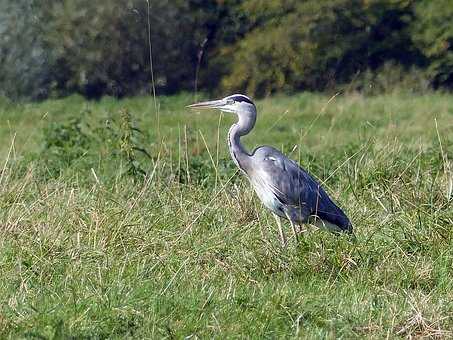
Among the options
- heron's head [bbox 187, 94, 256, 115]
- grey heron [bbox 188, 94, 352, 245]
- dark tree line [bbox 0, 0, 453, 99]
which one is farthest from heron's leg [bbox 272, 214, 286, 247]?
dark tree line [bbox 0, 0, 453, 99]

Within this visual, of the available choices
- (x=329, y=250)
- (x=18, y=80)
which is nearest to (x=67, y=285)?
(x=329, y=250)

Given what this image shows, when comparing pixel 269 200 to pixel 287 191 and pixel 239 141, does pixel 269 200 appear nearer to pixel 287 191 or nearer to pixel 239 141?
pixel 287 191

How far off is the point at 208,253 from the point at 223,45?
18206 mm

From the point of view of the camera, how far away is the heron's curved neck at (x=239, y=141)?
6695 mm

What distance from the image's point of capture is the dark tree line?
21281 millimetres

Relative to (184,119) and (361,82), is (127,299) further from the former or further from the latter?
(361,82)

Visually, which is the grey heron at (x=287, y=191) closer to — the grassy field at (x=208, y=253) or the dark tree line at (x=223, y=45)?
the grassy field at (x=208, y=253)

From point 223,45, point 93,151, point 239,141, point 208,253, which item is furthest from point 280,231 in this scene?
point 223,45

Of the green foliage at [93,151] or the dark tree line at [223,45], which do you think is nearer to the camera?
the green foliage at [93,151]

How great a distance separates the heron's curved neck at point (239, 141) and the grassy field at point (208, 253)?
28 centimetres

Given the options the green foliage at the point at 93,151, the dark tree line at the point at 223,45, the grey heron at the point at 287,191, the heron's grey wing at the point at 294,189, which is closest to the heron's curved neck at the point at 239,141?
the grey heron at the point at 287,191

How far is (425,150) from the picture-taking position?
29.8 ft

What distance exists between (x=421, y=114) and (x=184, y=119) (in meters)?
3.32

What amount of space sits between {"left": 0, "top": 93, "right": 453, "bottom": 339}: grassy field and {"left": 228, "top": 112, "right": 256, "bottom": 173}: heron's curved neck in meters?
0.28
